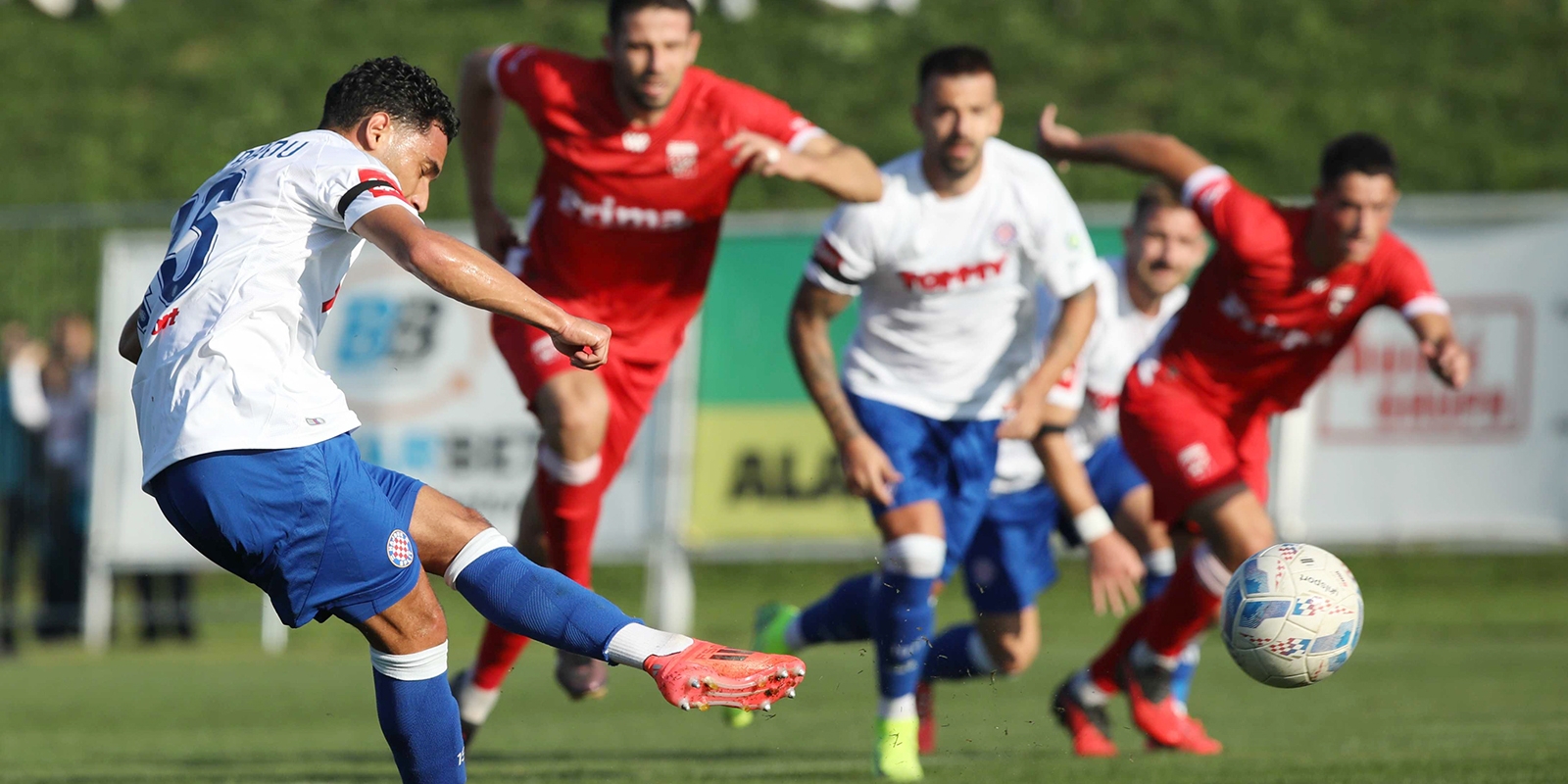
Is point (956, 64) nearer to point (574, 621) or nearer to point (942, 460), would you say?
point (942, 460)

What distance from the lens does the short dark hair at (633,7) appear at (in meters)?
5.95

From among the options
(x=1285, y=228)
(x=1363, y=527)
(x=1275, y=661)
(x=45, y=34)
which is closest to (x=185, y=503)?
(x=1275, y=661)

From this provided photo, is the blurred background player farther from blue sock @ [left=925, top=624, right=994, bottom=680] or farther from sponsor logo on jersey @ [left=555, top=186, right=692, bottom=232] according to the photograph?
sponsor logo on jersey @ [left=555, top=186, right=692, bottom=232]

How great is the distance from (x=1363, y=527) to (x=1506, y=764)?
6.96 meters

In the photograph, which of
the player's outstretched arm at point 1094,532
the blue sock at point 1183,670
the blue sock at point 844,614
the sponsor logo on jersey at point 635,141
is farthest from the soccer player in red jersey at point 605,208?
the blue sock at point 1183,670

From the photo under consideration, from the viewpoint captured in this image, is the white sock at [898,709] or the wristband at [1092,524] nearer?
the white sock at [898,709]

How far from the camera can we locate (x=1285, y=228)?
6680mm

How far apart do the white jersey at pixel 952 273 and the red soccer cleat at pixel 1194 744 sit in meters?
1.52

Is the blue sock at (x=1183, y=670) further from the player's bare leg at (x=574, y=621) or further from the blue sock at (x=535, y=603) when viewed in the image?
the blue sock at (x=535, y=603)

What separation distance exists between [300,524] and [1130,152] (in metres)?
3.91

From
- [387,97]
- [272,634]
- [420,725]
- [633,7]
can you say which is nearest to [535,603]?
[420,725]

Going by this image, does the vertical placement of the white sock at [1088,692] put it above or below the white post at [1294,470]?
below

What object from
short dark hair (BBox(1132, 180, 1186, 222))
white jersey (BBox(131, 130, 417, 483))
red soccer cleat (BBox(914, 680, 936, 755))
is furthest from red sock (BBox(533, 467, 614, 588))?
short dark hair (BBox(1132, 180, 1186, 222))

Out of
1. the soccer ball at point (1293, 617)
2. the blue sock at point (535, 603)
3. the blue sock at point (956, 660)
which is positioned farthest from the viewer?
the blue sock at point (956, 660)
